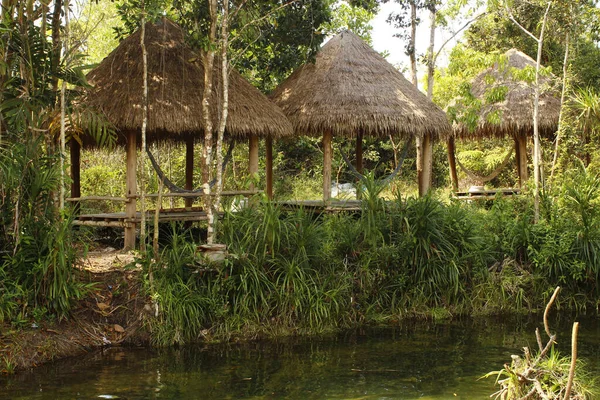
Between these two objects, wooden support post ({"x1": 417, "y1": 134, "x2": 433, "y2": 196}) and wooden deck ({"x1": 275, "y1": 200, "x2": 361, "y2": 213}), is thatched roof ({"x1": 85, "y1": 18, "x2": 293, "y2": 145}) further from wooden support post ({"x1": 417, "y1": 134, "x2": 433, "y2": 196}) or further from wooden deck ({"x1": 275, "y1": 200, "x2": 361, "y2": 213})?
wooden support post ({"x1": 417, "y1": 134, "x2": 433, "y2": 196})

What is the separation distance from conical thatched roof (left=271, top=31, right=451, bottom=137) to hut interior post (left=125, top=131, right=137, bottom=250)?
2.70m

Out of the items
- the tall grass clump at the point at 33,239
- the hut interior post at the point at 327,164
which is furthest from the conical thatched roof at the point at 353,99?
the tall grass clump at the point at 33,239

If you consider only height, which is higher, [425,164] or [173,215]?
[425,164]

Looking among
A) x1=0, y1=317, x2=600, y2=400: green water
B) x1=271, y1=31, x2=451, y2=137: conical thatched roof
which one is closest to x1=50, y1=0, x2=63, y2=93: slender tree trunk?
x1=0, y1=317, x2=600, y2=400: green water

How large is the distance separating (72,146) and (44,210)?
3751 mm

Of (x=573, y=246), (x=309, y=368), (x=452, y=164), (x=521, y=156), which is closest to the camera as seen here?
(x=309, y=368)

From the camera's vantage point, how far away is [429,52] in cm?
1430

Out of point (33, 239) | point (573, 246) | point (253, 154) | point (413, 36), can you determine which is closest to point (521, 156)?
point (413, 36)

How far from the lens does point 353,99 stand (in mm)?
10688

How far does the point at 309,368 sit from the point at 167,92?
428 centimetres

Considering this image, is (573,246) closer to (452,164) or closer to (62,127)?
(452,164)

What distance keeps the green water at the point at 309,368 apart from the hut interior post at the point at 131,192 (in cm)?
239

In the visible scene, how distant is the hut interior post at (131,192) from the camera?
875 centimetres

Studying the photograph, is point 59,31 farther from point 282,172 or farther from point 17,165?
point 282,172
